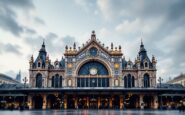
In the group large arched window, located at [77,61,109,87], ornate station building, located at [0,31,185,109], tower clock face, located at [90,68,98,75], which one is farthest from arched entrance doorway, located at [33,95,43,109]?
tower clock face, located at [90,68,98,75]

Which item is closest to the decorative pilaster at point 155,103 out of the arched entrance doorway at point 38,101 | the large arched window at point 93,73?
the large arched window at point 93,73

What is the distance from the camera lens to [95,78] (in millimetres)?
64938

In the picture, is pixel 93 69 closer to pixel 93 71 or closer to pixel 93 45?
pixel 93 71

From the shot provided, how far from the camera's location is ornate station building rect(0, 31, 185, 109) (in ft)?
204

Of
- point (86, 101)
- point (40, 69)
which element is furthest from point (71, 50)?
point (86, 101)

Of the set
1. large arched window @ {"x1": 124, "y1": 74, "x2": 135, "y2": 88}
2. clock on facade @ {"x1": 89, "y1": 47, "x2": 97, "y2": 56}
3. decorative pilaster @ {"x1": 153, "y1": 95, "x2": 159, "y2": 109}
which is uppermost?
clock on facade @ {"x1": 89, "y1": 47, "x2": 97, "y2": 56}

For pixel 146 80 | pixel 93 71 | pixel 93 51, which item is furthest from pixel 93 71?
pixel 146 80

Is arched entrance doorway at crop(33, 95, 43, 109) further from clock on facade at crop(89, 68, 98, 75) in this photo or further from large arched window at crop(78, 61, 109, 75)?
clock on facade at crop(89, 68, 98, 75)

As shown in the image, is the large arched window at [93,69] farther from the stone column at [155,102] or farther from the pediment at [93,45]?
the stone column at [155,102]

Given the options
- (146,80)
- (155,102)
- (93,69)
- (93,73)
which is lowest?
(155,102)

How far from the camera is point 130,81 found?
6650 cm

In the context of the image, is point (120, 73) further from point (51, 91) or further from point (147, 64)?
point (51, 91)

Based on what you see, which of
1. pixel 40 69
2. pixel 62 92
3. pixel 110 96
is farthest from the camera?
pixel 40 69

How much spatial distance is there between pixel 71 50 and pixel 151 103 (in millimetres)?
24732
